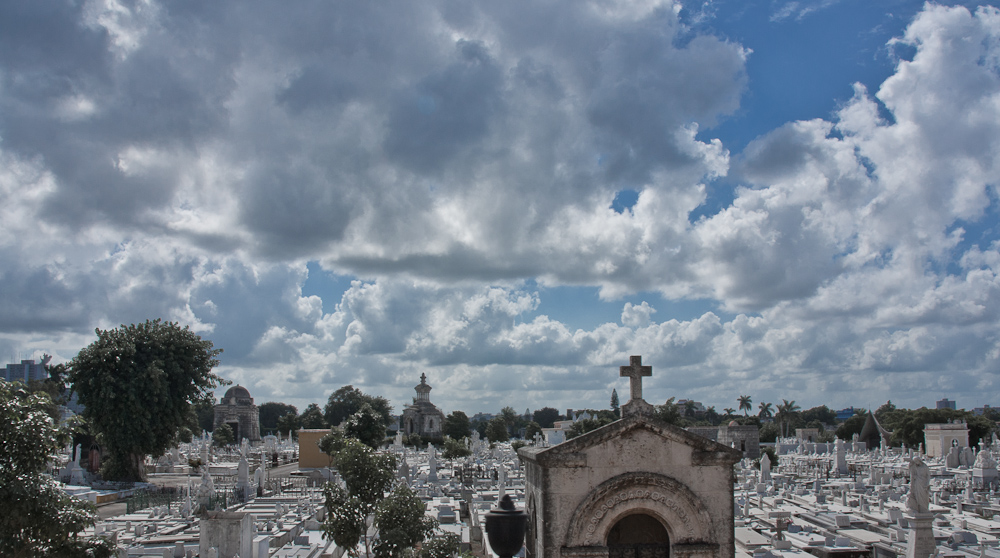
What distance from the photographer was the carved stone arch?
9.52 meters

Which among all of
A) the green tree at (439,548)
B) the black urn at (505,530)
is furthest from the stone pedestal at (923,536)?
the black urn at (505,530)

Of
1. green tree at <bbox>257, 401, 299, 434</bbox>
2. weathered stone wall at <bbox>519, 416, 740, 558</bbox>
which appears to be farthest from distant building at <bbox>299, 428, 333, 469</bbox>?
green tree at <bbox>257, 401, 299, 434</bbox>

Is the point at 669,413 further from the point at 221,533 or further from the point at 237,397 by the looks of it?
the point at 237,397

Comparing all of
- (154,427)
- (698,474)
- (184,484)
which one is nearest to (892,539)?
(698,474)

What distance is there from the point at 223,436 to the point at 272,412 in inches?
1787

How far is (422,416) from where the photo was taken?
94.4 m

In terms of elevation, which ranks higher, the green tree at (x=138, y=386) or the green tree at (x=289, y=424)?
the green tree at (x=138, y=386)

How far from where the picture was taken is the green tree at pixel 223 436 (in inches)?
2995

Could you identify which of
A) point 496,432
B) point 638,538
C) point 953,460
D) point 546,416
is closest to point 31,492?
point 638,538

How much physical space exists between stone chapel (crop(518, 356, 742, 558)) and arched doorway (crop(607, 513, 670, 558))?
0.93 ft

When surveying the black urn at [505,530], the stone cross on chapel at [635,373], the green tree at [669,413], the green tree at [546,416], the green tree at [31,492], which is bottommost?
the green tree at [546,416]

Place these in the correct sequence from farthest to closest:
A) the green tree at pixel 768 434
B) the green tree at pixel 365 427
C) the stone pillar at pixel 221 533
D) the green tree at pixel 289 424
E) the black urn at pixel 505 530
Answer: the green tree at pixel 289 424 < the green tree at pixel 768 434 < the green tree at pixel 365 427 < the stone pillar at pixel 221 533 < the black urn at pixel 505 530

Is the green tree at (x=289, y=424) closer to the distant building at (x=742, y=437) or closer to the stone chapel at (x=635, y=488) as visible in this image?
the distant building at (x=742, y=437)

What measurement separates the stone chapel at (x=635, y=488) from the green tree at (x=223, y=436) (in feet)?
241
